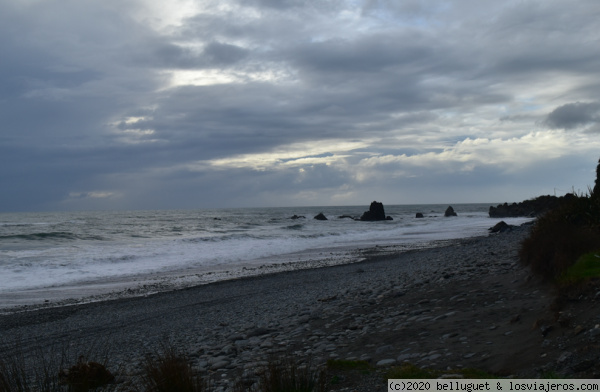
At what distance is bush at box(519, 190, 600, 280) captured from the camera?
22.4ft

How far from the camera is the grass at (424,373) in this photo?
3.86 m

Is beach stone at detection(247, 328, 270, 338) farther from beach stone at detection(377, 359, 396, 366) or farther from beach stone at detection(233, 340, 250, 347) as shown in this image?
beach stone at detection(377, 359, 396, 366)

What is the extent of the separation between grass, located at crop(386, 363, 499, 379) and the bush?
3.37 m

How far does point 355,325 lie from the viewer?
23.2ft

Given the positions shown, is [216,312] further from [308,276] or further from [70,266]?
[70,266]

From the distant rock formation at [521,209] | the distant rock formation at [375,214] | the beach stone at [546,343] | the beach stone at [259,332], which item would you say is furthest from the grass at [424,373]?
the distant rock formation at [375,214]

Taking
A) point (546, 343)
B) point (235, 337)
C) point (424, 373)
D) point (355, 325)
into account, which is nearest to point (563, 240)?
point (546, 343)

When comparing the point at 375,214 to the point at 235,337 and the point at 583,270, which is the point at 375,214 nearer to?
the point at 235,337

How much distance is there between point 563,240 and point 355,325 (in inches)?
163

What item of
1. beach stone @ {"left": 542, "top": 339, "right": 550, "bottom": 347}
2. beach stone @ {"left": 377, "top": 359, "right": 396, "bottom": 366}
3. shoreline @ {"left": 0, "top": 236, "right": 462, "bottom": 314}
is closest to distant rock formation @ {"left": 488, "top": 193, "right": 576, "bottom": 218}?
shoreline @ {"left": 0, "top": 236, "right": 462, "bottom": 314}

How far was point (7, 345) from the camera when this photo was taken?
8.34 m

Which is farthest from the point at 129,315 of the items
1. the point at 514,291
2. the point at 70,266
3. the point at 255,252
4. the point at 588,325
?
the point at 255,252

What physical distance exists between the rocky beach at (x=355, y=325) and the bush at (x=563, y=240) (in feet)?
1.16

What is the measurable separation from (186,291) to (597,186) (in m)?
13.4
